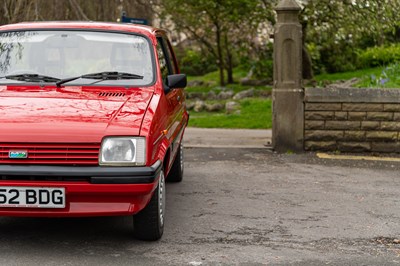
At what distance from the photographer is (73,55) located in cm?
729

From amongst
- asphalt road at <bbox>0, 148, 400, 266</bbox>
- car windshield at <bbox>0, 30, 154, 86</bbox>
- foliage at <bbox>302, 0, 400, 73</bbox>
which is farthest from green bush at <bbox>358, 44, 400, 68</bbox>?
car windshield at <bbox>0, 30, 154, 86</bbox>

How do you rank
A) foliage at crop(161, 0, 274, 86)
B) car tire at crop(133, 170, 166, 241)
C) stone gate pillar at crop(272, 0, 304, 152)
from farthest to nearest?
foliage at crop(161, 0, 274, 86) < stone gate pillar at crop(272, 0, 304, 152) < car tire at crop(133, 170, 166, 241)

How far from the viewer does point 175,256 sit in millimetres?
5980

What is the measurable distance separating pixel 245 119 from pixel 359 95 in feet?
17.0

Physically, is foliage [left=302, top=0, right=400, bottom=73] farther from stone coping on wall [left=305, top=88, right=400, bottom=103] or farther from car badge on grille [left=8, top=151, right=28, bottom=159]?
car badge on grille [left=8, top=151, right=28, bottom=159]

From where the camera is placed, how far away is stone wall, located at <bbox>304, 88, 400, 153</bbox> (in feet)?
37.6

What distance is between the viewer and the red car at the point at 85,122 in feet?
18.9

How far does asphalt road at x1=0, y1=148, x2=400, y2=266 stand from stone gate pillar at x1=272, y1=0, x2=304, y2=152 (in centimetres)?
175

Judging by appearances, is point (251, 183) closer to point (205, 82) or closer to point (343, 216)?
point (343, 216)

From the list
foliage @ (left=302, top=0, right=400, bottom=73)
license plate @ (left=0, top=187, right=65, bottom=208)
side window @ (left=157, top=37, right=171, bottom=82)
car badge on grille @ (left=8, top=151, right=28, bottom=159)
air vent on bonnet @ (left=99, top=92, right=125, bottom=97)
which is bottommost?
license plate @ (left=0, top=187, right=65, bottom=208)

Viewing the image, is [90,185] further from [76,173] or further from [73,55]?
[73,55]

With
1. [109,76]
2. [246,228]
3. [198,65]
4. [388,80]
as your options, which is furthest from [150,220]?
[198,65]

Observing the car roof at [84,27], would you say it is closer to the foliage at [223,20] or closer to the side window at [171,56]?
the side window at [171,56]

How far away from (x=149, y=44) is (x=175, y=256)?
2326mm
